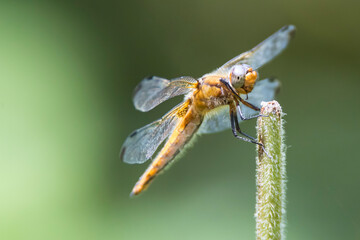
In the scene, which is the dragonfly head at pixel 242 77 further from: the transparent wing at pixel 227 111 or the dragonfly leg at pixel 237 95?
the transparent wing at pixel 227 111

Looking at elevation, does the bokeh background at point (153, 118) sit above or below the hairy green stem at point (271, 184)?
above

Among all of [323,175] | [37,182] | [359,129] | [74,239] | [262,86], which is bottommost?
[74,239]

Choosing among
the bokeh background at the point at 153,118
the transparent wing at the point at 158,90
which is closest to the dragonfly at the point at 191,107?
the transparent wing at the point at 158,90

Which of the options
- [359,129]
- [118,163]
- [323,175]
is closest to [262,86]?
[323,175]

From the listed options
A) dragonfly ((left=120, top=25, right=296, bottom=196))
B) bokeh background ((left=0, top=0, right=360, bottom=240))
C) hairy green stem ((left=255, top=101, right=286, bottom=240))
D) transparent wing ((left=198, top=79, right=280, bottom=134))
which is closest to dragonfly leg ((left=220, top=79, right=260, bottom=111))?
dragonfly ((left=120, top=25, right=296, bottom=196))

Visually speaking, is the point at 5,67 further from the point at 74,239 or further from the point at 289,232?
the point at 289,232

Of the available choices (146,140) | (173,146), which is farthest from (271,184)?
(146,140)

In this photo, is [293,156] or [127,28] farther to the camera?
[127,28]

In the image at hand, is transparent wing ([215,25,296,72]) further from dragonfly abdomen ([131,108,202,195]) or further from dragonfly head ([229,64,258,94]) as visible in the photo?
dragonfly abdomen ([131,108,202,195])
